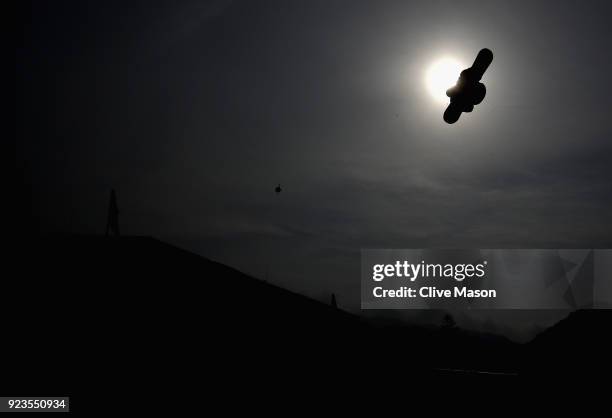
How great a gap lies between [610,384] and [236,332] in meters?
4.69

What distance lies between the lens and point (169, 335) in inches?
171

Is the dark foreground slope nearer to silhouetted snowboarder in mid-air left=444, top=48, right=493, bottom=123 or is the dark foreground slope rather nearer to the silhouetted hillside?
the silhouetted hillside

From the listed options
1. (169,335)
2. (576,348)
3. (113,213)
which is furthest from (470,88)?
(113,213)

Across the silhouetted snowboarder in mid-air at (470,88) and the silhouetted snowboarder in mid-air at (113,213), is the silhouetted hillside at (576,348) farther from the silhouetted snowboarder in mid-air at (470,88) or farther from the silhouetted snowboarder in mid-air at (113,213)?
the silhouetted snowboarder in mid-air at (113,213)

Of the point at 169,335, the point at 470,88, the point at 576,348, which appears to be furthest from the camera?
the point at 576,348

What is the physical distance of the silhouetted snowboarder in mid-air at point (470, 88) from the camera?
16.0ft

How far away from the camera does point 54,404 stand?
4.14 m

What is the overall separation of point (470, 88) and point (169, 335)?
4414 millimetres

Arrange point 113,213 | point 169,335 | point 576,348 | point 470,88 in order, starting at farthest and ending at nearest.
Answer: point 113,213
point 576,348
point 470,88
point 169,335

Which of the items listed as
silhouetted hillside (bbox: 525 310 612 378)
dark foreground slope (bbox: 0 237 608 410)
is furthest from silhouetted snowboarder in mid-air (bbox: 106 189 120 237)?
silhouetted hillside (bbox: 525 310 612 378)

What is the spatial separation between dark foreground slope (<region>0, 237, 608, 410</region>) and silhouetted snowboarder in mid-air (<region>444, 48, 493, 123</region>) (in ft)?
9.39

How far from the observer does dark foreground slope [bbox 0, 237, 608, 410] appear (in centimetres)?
417

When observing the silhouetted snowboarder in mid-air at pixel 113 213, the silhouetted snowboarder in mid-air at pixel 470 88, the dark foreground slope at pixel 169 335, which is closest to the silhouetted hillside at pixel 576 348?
the dark foreground slope at pixel 169 335

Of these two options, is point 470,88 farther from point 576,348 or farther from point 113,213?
point 113,213
